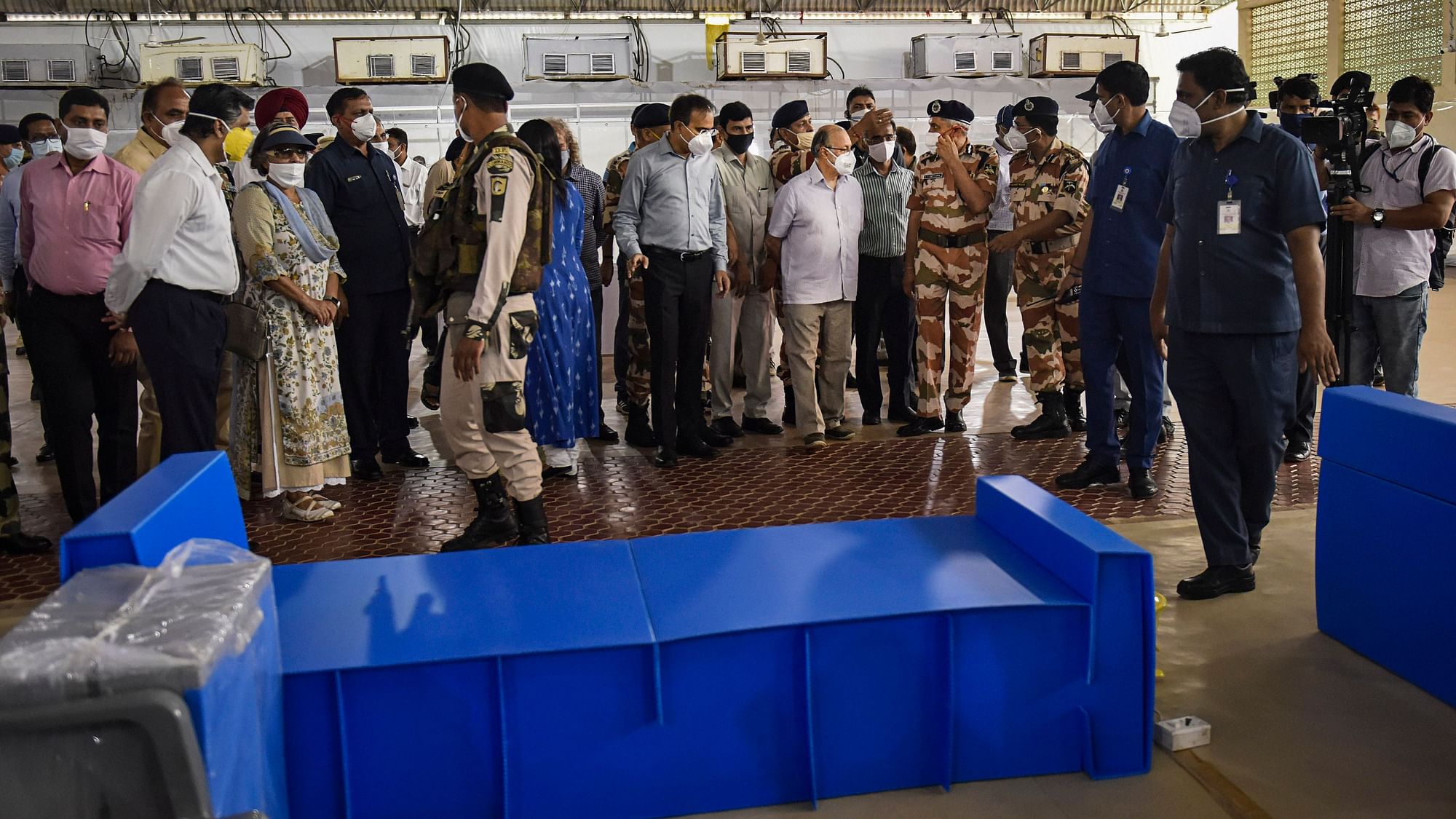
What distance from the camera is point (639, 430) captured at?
5.48 metres

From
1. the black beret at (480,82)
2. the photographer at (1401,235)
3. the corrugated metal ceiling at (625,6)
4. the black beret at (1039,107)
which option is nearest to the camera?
the black beret at (480,82)

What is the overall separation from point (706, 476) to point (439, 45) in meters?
6.56

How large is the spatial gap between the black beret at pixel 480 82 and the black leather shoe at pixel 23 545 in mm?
2140

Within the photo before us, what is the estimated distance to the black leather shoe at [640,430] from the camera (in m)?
5.46

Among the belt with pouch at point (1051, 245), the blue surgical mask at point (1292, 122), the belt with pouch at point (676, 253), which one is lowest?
the belt with pouch at point (1051, 245)

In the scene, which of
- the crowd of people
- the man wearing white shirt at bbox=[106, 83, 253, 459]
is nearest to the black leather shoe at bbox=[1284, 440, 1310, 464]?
the crowd of people

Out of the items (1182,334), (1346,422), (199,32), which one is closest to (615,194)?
(1182,334)

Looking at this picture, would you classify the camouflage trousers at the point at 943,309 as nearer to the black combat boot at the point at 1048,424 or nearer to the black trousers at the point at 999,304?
the black combat boot at the point at 1048,424

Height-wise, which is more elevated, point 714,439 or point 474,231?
point 474,231

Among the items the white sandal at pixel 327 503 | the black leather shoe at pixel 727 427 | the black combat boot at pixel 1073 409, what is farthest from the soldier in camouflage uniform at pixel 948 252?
the white sandal at pixel 327 503

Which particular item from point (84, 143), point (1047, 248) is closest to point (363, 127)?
point (84, 143)

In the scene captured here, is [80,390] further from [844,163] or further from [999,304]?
[999,304]

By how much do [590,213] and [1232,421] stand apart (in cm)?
342

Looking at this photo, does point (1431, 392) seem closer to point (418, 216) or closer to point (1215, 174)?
point (1215, 174)
